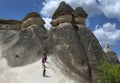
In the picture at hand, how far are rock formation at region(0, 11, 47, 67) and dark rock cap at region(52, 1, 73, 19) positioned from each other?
2850mm

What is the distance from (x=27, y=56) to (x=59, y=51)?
3.72 meters

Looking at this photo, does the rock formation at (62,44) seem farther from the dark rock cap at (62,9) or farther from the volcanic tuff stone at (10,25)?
the volcanic tuff stone at (10,25)

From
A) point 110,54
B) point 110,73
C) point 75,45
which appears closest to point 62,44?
point 75,45

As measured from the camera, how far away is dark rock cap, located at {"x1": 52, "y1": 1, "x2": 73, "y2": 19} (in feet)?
114

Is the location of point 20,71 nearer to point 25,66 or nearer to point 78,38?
point 25,66

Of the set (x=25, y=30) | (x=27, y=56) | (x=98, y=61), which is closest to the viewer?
(x=98, y=61)

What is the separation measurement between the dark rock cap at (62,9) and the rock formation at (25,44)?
2.85 meters

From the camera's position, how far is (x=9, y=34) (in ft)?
132

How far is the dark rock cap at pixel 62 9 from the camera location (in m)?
34.8

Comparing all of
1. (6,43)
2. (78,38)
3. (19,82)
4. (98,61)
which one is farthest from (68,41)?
(6,43)

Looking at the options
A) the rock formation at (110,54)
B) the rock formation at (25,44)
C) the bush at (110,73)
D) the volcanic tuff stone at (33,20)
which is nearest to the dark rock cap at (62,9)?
the rock formation at (25,44)

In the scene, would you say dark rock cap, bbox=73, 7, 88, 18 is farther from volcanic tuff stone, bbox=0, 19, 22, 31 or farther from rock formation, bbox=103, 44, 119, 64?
volcanic tuff stone, bbox=0, 19, 22, 31

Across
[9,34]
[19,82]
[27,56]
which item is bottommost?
[19,82]

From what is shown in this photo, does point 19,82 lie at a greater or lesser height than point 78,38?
lesser
